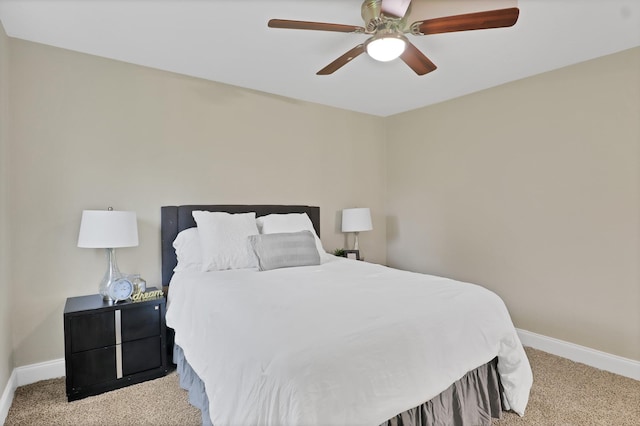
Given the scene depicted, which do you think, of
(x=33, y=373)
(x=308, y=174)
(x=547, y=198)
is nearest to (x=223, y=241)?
(x=308, y=174)

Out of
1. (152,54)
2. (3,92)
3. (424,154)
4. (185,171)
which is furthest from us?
(424,154)

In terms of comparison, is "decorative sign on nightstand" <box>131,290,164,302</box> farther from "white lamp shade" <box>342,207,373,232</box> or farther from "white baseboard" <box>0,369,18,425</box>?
"white lamp shade" <box>342,207,373,232</box>

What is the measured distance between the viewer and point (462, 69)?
2.99m

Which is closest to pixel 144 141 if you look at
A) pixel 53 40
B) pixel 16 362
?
pixel 53 40

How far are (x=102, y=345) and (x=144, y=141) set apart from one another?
1.64 meters

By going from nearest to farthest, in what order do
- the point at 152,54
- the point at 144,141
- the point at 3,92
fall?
the point at 3,92
the point at 152,54
the point at 144,141

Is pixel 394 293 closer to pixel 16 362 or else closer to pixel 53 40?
pixel 16 362

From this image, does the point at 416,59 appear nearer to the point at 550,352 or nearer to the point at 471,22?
the point at 471,22

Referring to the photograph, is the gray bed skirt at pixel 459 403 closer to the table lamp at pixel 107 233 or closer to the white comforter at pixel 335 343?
the white comforter at pixel 335 343

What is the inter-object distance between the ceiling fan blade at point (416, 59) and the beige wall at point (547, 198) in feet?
4.85

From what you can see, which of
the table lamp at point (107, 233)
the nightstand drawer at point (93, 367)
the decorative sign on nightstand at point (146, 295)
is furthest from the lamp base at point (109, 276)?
the nightstand drawer at point (93, 367)

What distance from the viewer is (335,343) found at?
4.48 ft

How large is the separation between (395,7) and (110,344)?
2.77m

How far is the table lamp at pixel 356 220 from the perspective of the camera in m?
3.96
